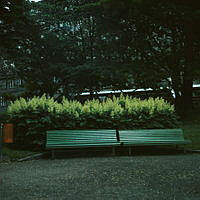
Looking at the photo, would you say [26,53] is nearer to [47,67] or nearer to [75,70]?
[47,67]

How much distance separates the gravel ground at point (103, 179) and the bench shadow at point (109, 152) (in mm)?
1206

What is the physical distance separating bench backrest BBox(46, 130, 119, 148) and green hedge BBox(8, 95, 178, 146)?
592 mm

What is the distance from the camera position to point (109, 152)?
11570 millimetres

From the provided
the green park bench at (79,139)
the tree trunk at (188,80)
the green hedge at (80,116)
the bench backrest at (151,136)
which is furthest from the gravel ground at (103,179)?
the tree trunk at (188,80)

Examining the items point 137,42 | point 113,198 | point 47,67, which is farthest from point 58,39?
point 113,198

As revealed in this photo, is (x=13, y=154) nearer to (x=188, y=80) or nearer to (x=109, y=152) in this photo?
(x=109, y=152)

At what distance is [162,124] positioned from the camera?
40.2 feet

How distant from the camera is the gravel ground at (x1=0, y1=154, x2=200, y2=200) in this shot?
569 centimetres

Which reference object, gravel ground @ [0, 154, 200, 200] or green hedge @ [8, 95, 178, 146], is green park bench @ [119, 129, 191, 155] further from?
gravel ground @ [0, 154, 200, 200]

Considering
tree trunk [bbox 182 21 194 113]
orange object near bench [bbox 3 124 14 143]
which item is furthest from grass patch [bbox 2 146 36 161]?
tree trunk [bbox 182 21 194 113]

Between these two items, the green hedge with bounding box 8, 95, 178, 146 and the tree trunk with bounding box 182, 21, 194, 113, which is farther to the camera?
the tree trunk with bounding box 182, 21, 194, 113

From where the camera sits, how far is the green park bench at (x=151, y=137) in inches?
429

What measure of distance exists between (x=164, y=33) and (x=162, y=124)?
41.5 ft

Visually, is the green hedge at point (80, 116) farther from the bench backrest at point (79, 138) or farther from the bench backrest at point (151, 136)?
the bench backrest at point (151, 136)
